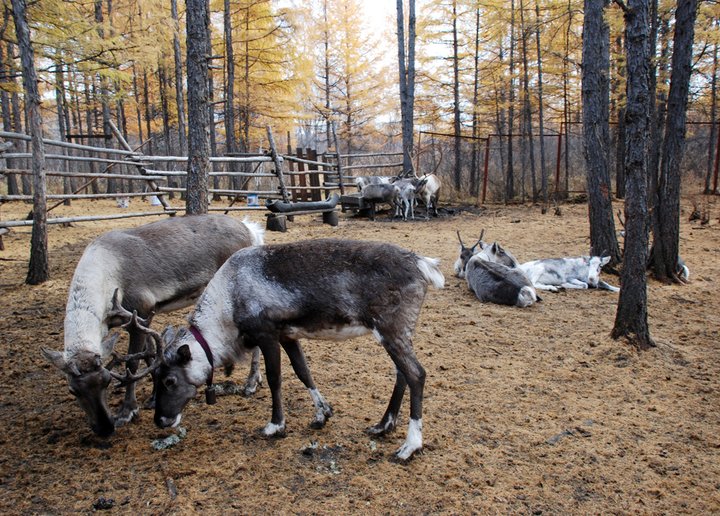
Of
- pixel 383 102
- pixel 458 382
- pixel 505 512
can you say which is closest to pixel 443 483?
pixel 505 512

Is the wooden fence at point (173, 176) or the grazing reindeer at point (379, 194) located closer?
the wooden fence at point (173, 176)

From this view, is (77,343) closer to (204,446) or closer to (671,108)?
(204,446)

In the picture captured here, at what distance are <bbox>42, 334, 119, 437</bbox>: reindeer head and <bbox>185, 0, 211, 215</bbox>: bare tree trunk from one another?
396 centimetres

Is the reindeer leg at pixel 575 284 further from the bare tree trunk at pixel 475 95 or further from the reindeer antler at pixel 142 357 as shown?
the bare tree trunk at pixel 475 95

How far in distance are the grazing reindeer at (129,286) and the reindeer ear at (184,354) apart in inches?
14.0

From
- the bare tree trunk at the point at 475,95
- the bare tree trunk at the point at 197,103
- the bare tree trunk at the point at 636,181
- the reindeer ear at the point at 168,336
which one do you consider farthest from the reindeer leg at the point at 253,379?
the bare tree trunk at the point at 475,95

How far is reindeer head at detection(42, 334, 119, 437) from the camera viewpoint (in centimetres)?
335

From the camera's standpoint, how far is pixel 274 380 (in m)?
3.68

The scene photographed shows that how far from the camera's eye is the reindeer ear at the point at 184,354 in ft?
11.3

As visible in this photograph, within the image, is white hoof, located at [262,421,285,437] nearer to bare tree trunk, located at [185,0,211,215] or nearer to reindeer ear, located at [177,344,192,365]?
reindeer ear, located at [177,344,192,365]

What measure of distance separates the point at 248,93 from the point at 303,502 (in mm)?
20834

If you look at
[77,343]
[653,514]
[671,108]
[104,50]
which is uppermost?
[104,50]

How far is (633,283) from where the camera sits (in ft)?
16.6

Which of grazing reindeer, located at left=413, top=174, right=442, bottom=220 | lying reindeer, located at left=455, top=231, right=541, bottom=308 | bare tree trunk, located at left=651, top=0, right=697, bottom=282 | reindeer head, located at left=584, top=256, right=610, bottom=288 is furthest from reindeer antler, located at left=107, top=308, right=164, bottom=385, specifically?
grazing reindeer, located at left=413, top=174, right=442, bottom=220
